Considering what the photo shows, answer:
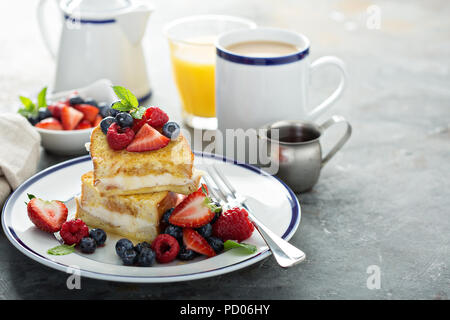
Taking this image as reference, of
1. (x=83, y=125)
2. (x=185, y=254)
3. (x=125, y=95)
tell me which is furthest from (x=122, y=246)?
(x=83, y=125)

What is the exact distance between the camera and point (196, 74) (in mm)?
1846

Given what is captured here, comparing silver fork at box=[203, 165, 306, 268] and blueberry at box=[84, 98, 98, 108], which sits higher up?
blueberry at box=[84, 98, 98, 108]

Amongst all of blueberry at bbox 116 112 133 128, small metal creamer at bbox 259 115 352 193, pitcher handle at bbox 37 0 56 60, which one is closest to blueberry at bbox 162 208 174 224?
blueberry at bbox 116 112 133 128

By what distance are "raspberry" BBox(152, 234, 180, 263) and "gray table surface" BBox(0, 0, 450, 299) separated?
58mm

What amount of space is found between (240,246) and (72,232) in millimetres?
364

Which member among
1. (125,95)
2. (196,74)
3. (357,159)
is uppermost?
(125,95)

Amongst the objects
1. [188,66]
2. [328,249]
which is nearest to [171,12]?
[188,66]

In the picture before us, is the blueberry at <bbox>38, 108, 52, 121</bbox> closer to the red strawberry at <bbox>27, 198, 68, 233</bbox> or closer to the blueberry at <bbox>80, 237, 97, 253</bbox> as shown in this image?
the red strawberry at <bbox>27, 198, 68, 233</bbox>

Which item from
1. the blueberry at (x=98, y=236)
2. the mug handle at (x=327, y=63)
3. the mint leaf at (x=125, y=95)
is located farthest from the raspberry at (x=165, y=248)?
the mug handle at (x=327, y=63)

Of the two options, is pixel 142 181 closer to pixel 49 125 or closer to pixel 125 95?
pixel 125 95

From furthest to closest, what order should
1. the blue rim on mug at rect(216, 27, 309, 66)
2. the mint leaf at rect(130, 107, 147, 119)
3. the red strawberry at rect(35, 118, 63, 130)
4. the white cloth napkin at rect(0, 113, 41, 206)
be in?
1. the red strawberry at rect(35, 118, 63, 130)
2. the blue rim on mug at rect(216, 27, 309, 66)
3. the white cloth napkin at rect(0, 113, 41, 206)
4. the mint leaf at rect(130, 107, 147, 119)

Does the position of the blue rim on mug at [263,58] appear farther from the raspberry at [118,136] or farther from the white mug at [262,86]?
the raspberry at [118,136]

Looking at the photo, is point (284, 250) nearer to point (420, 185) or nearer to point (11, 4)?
point (420, 185)

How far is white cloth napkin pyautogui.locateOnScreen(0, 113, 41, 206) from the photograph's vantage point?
1.46 metres
